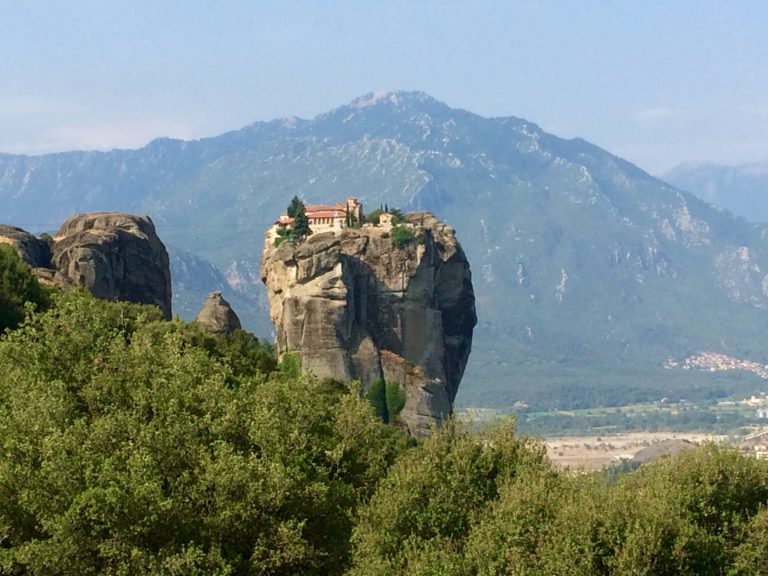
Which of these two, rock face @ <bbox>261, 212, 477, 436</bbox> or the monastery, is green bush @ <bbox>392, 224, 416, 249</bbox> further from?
the monastery

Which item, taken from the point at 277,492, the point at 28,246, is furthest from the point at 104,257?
the point at 277,492

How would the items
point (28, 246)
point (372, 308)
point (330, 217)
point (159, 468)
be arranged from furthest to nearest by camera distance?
point (330, 217) < point (372, 308) < point (28, 246) < point (159, 468)

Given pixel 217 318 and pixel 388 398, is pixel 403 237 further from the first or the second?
pixel 217 318

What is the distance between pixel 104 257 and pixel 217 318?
27.3 ft

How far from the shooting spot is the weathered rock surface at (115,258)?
78.9m

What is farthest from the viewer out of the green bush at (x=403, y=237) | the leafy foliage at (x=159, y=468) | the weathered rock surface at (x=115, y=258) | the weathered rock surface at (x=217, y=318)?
the green bush at (x=403, y=237)

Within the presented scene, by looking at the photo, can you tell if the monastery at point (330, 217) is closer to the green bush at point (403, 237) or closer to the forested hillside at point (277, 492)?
the green bush at point (403, 237)

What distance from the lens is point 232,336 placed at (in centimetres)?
7781

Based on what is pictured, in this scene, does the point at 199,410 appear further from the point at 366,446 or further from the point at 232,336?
the point at 232,336

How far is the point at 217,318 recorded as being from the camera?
265 ft

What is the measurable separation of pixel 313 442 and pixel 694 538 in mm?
11323

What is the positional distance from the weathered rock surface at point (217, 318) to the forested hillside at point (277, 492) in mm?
36963

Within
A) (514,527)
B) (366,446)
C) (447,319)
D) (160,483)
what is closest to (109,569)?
(160,483)

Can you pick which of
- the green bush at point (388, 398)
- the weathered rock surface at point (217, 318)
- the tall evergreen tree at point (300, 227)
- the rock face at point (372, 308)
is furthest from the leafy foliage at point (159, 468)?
the tall evergreen tree at point (300, 227)
